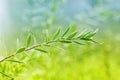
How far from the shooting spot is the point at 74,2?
1786 millimetres

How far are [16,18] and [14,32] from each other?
29 centimetres

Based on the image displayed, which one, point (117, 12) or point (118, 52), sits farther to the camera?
point (117, 12)

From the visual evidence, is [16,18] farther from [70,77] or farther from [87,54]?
[70,77]

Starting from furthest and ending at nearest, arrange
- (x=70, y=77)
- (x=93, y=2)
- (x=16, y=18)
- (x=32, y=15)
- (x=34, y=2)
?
1. (x=16, y=18)
2. (x=93, y=2)
3. (x=32, y=15)
4. (x=34, y=2)
5. (x=70, y=77)

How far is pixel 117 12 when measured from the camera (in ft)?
5.08

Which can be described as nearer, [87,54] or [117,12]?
[87,54]

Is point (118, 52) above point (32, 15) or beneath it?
beneath

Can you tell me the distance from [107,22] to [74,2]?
0.49 feet

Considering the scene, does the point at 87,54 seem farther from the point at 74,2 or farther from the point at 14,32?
the point at 74,2

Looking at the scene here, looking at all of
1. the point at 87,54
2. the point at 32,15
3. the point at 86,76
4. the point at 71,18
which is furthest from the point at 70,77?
the point at 71,18

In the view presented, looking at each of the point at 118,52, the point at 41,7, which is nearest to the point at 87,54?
the point at 118,52

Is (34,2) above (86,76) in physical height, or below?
above

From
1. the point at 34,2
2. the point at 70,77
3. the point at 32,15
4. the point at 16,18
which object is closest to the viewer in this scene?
the point at 70,77

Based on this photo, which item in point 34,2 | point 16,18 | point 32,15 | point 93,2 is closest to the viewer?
point 34,2
